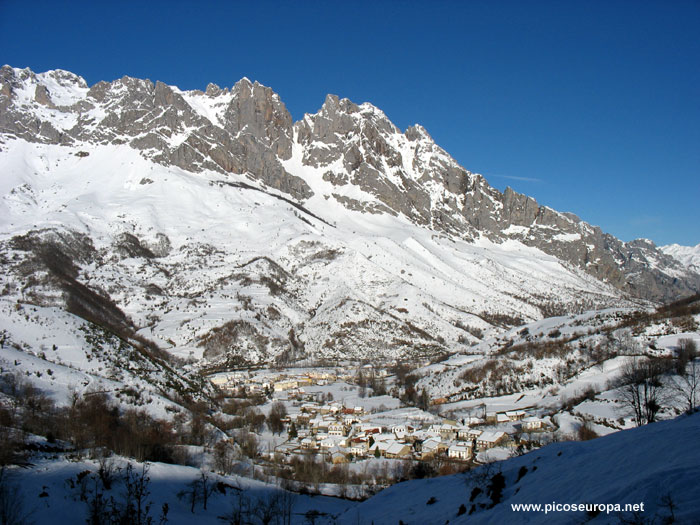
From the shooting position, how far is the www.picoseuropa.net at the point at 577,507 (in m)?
12.0

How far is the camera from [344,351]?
137750mm

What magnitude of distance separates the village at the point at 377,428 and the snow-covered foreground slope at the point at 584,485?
16890 millimetres

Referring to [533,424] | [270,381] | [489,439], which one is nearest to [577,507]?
[489,439]

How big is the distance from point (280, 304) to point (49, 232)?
245 ft

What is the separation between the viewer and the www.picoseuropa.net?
12023 millimetres

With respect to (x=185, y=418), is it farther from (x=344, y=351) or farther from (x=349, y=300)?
(x=349, y=300)

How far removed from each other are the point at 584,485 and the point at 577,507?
1910mm

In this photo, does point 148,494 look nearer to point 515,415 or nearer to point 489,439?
point 489,439

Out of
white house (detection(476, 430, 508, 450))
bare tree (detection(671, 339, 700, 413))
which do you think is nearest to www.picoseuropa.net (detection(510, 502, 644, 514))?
bare tree (detection(671, 339, 700, 413))

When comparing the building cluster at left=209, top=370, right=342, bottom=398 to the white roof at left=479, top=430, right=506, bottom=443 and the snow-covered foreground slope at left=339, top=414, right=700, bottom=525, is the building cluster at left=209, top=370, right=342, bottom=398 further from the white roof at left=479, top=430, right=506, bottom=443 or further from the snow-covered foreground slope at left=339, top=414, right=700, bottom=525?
the snow-covered foreground slope at left=339, top=414, right=700, bottom=525

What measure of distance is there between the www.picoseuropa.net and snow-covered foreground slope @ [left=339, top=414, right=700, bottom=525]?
12cm

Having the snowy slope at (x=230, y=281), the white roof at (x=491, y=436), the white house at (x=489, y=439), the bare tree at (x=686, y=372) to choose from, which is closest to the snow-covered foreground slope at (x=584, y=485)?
the bare tree at (x=686, y=372)

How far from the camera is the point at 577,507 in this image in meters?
13.8

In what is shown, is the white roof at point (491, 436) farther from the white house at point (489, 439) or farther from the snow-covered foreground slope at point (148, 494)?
the snow-covered foreground slope at point (148, 494)
